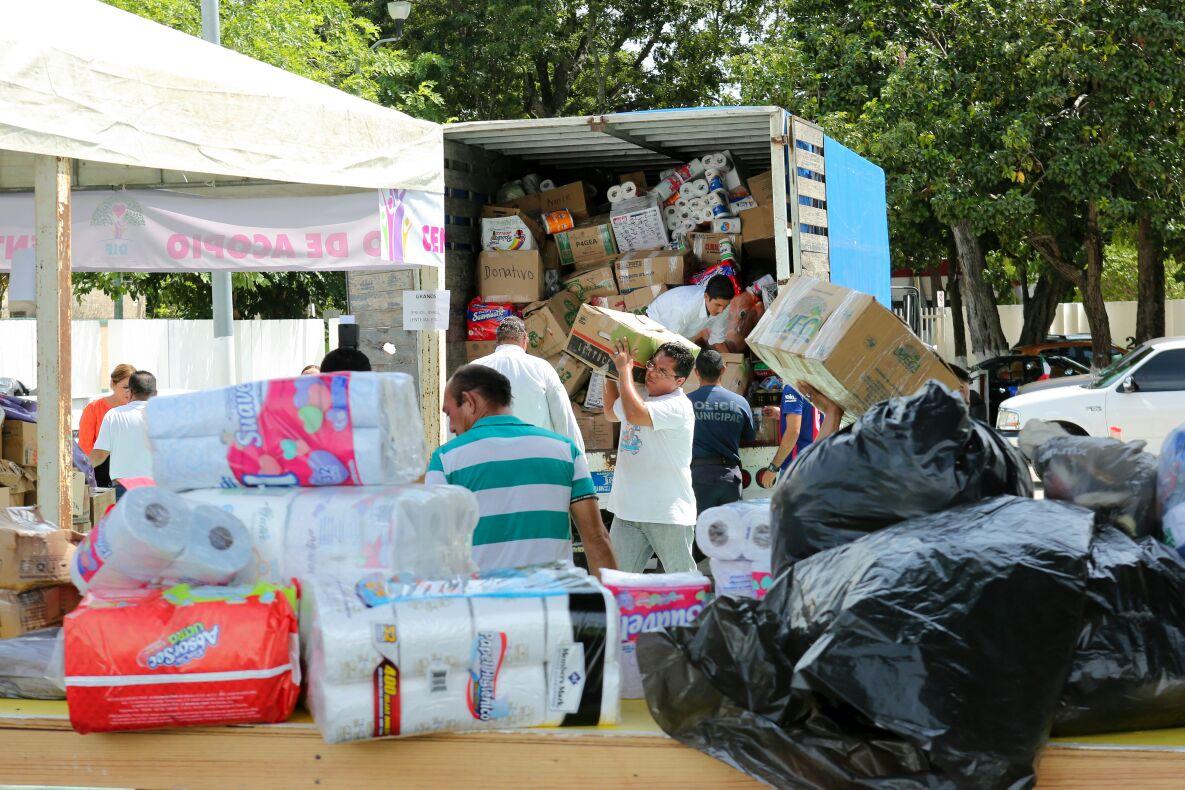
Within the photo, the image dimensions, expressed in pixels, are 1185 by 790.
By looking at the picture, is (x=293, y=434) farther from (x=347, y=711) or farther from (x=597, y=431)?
(x=597, y=431)

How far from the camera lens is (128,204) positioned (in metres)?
7.66

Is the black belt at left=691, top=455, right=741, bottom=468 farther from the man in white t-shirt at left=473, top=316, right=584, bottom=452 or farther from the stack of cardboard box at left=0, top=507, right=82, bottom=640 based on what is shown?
the stack of cardboard box at left=0, top=507, right=82, bottom=640

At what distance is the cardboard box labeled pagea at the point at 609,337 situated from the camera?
715 centimetres

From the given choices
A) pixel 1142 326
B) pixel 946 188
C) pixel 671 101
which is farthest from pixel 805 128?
pixel 671 101

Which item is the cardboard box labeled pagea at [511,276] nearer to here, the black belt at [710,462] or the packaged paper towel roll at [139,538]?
the black belt at [710,462]

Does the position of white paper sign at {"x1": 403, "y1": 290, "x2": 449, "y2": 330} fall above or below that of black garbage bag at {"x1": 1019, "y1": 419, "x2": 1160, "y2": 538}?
above

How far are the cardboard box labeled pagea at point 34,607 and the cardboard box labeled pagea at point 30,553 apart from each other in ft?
0.08

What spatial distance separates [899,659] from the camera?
230 centimetres

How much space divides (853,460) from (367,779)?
1205mm

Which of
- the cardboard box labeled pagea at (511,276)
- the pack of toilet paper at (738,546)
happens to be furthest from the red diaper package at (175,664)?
the cardboard box labeled pagea at (511,276)

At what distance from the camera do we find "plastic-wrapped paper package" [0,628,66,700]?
9.52 feet

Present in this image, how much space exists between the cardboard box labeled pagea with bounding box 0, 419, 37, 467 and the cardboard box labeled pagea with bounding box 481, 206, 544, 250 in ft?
12.4

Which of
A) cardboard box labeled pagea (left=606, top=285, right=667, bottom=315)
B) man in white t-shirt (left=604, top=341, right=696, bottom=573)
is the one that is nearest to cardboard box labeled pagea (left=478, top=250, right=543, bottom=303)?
cardboard box labeled pagea (left=606, top=285, right=667, bottom=315)

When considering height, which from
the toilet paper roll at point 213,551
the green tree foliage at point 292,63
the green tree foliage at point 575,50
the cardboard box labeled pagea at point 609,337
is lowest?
the toilet paper roll at point 213,551
